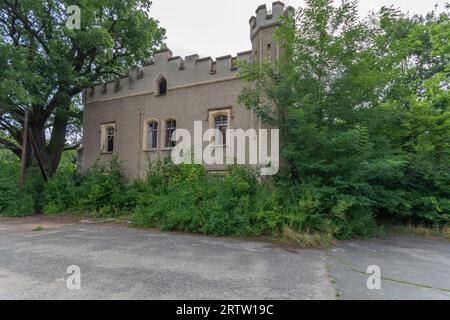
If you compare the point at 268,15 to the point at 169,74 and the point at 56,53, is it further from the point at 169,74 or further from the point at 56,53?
the point at 56,53

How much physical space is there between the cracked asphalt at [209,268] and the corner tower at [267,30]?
7426 mm

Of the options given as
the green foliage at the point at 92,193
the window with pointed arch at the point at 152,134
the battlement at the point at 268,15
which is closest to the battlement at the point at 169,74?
the battlement at the point at 268,15

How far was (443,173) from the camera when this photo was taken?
9.36m

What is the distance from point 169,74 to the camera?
14.2 meters

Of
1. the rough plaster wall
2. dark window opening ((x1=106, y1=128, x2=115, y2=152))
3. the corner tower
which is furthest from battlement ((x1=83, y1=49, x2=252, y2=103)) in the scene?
dark window opening ((x1=106, y1=128, x2=115, y2=152))

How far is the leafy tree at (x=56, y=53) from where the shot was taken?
1204 centimetres

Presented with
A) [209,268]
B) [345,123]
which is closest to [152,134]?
[345,123]

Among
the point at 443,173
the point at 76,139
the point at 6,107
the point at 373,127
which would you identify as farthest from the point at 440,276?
the point at 76,139

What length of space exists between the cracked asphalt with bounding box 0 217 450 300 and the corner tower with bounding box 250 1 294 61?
7.43 metres

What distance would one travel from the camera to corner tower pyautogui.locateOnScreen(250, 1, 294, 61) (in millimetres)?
10422

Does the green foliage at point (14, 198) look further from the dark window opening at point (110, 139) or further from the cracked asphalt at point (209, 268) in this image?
the cracked asphalt at point (209, 268)

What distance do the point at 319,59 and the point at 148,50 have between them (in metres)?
13.0

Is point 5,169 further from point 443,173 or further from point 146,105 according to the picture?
point 443,173

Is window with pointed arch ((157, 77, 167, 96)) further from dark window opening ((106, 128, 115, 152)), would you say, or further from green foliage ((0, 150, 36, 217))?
green foliage ((0, 150, 36, 217))
